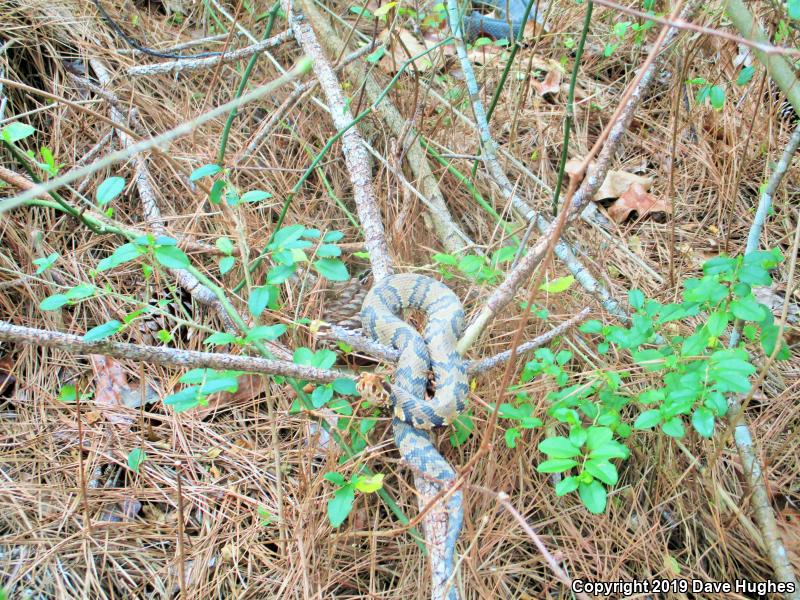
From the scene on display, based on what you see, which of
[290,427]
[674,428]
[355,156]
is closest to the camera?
[674,428]

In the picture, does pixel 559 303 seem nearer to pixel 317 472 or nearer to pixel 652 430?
pixel 652 430

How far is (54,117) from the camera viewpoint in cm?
389

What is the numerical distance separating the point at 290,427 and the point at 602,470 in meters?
1.65

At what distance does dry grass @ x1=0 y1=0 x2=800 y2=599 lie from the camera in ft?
8.71

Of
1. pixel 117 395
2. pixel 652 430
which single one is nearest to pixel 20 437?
pixel 117 395

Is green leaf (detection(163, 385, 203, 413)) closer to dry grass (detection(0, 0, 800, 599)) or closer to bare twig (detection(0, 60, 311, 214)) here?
dry grass (detection(0, 0, 800, 599))

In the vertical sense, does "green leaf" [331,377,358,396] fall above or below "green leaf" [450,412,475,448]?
above

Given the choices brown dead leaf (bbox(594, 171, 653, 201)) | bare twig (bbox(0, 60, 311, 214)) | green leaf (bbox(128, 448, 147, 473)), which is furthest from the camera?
brown dead leaf (bbox(594, 171, 653, 201))

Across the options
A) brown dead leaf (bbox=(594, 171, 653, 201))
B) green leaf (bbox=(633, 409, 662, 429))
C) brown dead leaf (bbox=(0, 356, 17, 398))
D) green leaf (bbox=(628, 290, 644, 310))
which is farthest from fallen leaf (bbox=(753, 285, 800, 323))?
brown dead leaf (bbox=(0, 356, 17, 398))

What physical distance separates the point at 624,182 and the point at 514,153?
0.82m

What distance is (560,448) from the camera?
6.81 ft

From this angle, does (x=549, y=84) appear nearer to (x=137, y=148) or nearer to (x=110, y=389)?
(x=110, y=389)

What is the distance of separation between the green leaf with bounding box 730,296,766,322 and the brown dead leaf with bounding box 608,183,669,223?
2.01m

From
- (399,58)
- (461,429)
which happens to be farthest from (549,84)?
(461,429)
